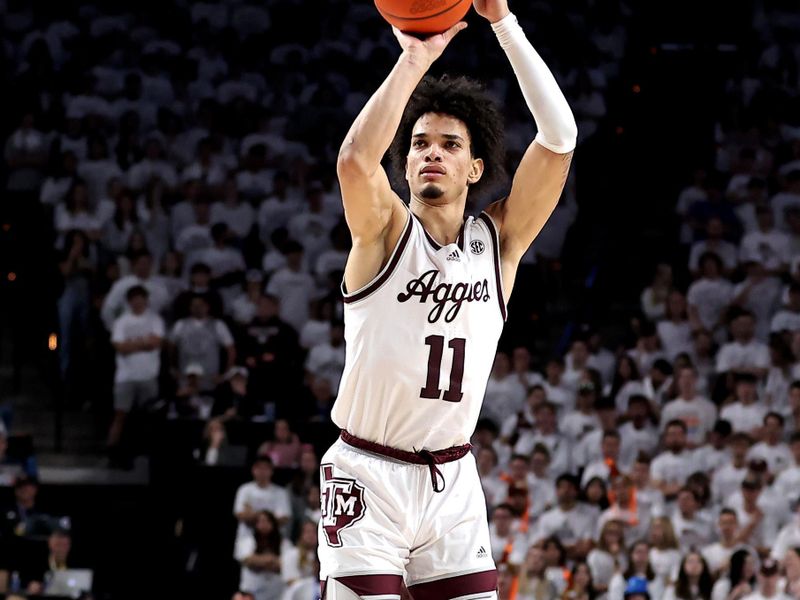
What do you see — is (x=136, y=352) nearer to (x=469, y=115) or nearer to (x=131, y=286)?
(x=131, y=286)

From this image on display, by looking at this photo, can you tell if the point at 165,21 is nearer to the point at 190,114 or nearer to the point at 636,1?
the point at 190,114

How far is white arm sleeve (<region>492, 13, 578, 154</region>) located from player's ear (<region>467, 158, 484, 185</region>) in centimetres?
27

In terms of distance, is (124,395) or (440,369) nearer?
(440,369)

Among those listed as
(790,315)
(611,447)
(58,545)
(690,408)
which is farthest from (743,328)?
(58,545)

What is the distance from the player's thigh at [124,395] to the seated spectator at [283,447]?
4.89 feet

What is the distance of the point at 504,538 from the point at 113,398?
13.4 feet

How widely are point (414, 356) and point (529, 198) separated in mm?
826

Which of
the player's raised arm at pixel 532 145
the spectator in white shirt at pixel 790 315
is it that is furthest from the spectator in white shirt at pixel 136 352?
the player's raised arm at pixel 532 145

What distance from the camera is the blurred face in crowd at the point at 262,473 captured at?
11133 mm

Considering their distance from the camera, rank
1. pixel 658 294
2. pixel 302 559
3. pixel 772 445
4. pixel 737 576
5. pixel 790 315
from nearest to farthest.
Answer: pixel 737 576 < pixel 302 559 < pixel 772 445 < pixel 790 315 < pixel 658 294

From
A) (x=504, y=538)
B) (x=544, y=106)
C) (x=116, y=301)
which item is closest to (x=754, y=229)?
(x=504, y=538)

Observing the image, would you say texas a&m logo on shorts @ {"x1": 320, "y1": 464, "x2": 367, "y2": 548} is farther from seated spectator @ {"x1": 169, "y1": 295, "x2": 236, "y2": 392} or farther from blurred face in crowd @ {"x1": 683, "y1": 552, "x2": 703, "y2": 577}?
seated spectator @ {"x1": 169, "y1": 295, "x2": 236, "y2": 392}

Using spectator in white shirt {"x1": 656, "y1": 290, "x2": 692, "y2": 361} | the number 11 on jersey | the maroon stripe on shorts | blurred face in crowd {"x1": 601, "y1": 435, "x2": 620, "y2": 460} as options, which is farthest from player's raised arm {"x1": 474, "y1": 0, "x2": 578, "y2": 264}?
spectator in white shirt {"x1": 656, "y1": 290, "x2": 692, "y2": 361}

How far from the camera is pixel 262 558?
10.9 m
